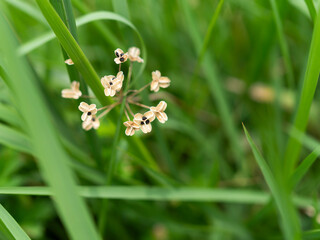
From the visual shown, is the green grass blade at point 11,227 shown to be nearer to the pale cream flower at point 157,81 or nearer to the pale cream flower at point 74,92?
the pale cream flower at point 74,92

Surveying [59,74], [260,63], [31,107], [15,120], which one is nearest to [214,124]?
[260,63]

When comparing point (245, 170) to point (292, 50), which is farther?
point (292, 50)

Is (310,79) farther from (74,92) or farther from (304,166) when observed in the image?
(74,92)

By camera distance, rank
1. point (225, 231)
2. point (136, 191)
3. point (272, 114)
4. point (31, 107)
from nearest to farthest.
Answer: point (31, 107) < point (136, 191) < point (225, 231) < point (272, 114)

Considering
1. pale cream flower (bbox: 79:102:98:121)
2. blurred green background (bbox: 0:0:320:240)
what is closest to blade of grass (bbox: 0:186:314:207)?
blurred green background (bbox: 0:0:320:240)

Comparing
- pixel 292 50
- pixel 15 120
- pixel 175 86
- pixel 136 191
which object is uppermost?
pixel 292 50

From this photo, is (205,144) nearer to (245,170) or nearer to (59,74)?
(245,170)

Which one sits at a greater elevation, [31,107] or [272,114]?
[272,114]

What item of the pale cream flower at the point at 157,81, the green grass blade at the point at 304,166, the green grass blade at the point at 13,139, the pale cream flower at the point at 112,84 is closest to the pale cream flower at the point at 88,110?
the pale cream flower at the point at 112,84

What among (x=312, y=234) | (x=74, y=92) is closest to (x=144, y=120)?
(x=74, y=92)
